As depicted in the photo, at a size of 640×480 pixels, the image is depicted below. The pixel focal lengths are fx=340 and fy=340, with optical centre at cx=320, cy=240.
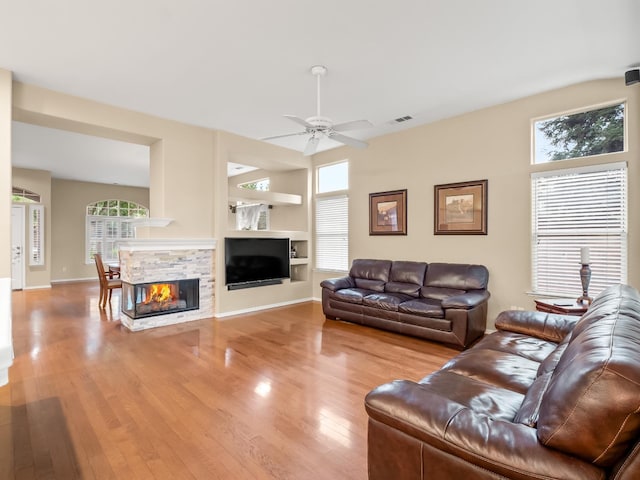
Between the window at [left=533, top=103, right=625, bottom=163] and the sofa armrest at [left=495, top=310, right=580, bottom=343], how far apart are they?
2204mm

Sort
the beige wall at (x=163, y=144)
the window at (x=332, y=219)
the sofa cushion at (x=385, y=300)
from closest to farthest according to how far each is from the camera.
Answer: the beige wall at (x=163, y=144) < the sofa cushion at (x=385, y=300) < the window at (x=332, y=219)

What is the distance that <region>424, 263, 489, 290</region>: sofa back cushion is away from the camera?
4.50 m

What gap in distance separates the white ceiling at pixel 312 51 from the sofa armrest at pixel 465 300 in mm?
2478

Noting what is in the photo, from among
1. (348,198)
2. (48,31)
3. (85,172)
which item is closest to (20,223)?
(85,172)

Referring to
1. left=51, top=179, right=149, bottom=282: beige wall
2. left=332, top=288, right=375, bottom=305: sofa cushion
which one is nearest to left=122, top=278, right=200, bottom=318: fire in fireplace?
left=332, top=288, right=375, bottom=305: sofa cushion

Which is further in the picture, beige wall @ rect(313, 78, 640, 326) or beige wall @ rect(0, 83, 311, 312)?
beige wall @ rect(0, 83, 311, 312)

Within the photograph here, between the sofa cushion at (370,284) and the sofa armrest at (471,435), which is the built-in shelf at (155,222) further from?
the sofa armrest at (471,435)

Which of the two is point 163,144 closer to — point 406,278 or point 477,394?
point 406,278

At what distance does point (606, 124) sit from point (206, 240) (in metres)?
5.44

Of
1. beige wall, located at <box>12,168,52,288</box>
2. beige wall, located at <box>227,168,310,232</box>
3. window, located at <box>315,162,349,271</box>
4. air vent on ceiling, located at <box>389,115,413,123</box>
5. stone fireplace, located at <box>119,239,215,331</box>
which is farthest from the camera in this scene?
beige wall, located at <box>12,168,52,288</box>

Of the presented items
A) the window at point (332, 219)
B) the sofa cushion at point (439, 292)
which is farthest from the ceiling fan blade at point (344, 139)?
the window at point (332, 219)

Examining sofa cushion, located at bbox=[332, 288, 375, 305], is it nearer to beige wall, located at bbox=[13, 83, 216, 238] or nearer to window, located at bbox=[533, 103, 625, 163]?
beige wall, located at bbox=[13, 83, 216, 238]

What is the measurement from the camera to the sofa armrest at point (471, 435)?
1.07 meters

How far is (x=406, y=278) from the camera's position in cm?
514
